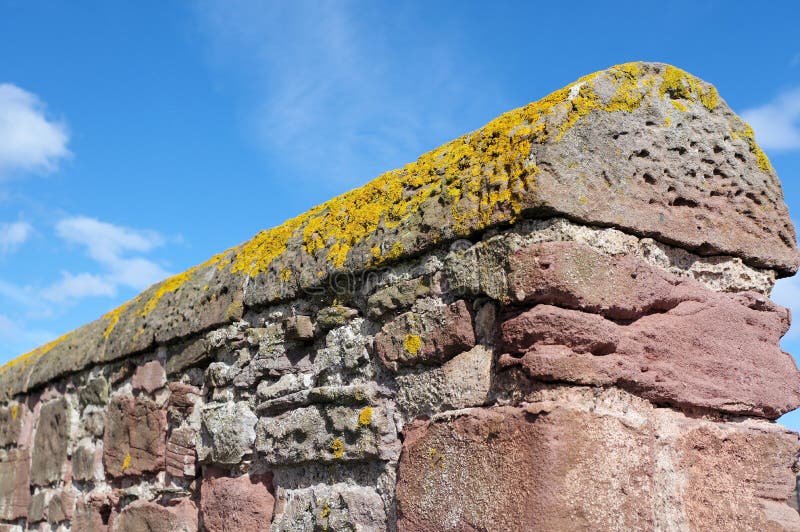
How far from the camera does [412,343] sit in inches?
84.3

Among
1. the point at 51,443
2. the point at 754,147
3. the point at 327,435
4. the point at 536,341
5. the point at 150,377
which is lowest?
the point at 327,435

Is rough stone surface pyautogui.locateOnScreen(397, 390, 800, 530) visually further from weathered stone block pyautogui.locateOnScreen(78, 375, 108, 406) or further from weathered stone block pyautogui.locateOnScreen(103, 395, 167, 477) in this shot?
weathered stone block pyautogui.locateOnScreen(78, 375, 108, 406)

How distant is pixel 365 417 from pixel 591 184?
2.91ft

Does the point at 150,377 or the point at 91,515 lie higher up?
the point at 150,377

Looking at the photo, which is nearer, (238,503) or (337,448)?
(337,448)

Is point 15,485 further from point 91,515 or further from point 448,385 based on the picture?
point 448,385

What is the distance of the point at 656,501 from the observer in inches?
72.3

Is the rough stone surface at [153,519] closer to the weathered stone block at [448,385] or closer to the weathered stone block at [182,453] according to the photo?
the weathered stone block at [182,453]

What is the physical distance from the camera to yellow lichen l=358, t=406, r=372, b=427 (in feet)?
7.20

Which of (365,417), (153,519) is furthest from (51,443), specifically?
(365,417)

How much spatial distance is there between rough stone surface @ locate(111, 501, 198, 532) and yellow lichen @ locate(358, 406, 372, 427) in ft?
3.43

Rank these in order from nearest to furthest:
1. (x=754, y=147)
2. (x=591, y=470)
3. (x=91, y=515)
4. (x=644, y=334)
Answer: (x=591, y=470), (x=644, y=334), (x=754, y=147), (x=91, y=515)

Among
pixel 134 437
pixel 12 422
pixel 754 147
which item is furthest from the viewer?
pixel 12 422

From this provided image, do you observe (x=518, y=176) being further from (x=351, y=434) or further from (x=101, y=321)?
(x=101, y=321)
